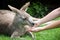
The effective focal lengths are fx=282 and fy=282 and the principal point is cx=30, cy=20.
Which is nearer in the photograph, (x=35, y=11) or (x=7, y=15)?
(x=7, y=15)

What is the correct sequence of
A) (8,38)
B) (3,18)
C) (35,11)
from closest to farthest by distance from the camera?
1. (8,38)
2. (3,18)
3. (35,11)

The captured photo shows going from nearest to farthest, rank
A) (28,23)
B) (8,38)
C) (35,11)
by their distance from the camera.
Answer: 1. (28,23)
2. (8,38)
3. (35,11)

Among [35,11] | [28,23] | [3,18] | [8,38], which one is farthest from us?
[35,11]

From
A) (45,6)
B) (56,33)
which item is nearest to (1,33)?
(56,33)

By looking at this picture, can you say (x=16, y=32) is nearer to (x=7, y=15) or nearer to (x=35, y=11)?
(x=7, y=15)

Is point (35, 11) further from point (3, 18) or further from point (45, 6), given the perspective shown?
point (3, 18)

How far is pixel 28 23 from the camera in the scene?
6.23 m

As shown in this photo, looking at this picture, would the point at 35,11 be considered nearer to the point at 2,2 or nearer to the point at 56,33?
the point at 2,2

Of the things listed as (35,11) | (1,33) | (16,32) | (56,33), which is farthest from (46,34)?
(35,11)

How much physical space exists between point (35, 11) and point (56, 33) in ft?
9.44

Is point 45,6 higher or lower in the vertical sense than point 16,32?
higher

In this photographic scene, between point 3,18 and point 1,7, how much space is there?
2932mm

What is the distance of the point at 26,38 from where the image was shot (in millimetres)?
6602

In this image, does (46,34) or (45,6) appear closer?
(46,34)
